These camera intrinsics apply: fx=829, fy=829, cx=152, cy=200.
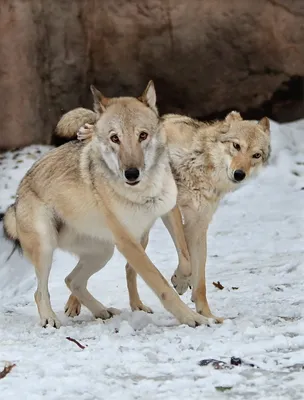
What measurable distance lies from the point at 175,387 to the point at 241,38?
811 centimetres

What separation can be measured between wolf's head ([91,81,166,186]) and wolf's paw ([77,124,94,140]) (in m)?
0.47

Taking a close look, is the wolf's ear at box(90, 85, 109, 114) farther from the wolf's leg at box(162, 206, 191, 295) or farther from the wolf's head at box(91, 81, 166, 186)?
the wolf's leg at box(162, 206, 191, 295)

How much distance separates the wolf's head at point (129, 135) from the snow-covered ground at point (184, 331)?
3.29 ft

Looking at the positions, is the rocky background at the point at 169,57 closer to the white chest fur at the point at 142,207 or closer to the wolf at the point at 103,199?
the wolf at the point at 103,199

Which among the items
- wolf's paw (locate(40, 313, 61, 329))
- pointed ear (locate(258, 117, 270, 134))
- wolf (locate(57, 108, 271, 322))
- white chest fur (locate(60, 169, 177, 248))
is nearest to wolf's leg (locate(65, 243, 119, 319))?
wolf (locate(57, 108, 271, 322))

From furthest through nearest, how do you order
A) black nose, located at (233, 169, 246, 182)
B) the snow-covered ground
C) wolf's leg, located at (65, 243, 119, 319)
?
wolf's leg, located at (65, 243, 119, 319) → black nose, located at (233, 169, 246, 182) → the snow-covered ground

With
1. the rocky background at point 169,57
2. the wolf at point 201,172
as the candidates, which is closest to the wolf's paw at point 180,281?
the wolf at point 201,172

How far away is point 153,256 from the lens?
8.39m

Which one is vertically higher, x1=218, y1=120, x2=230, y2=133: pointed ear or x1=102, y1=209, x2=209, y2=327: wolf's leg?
x1=218, y1=120, x2=230, y2=133: pointed ear

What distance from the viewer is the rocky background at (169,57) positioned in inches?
429

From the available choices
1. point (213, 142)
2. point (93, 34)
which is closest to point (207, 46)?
point (93, 34)

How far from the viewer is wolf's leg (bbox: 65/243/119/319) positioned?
612cm

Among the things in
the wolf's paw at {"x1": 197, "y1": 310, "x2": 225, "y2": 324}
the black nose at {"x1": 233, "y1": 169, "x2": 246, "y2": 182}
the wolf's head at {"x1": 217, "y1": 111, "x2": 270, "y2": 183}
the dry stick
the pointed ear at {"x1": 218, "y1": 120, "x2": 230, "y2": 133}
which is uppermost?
the pointed ear at {"x1": 218, "y1": 120, "x2": 230, "y2": 133}

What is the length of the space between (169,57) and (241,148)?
17.8 feet
